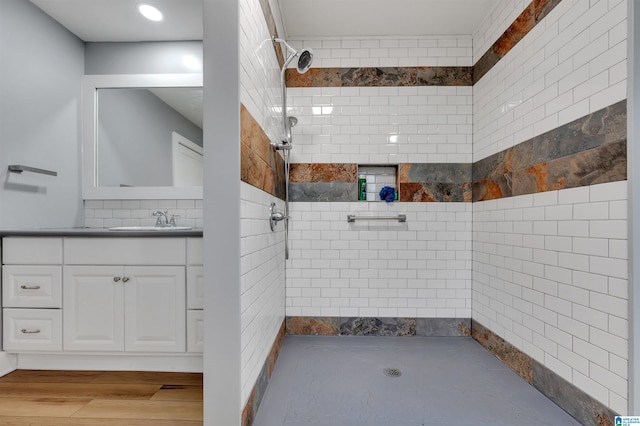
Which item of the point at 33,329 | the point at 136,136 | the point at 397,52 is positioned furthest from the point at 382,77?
the point at 33,329

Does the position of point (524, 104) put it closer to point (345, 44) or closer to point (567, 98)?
point (567, 98)

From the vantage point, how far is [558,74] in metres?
1.65

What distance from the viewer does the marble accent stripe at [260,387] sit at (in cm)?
139

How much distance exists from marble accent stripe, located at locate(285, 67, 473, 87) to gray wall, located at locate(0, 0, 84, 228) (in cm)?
170

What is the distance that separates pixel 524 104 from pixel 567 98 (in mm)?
354

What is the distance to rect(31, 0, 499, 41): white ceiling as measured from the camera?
2168 mm

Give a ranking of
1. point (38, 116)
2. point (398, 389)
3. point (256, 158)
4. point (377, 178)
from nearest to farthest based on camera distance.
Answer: point (256, 158), point (398, 389), point (38, 116), point (377, 178)

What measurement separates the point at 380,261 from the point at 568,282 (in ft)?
4.21

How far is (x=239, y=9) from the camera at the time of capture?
4.13 ft

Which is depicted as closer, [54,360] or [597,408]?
[597,408]

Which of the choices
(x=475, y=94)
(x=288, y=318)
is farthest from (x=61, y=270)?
(x=475, y=94)

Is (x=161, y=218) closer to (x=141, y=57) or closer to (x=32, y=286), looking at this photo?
(x=32, y=286)

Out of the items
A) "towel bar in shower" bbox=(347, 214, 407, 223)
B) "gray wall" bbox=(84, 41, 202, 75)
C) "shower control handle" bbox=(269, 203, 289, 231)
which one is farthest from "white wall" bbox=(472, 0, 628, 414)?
"gray wall" bbox=(84, 41, 202, 75)

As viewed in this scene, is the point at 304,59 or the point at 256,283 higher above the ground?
the point at 304,59
